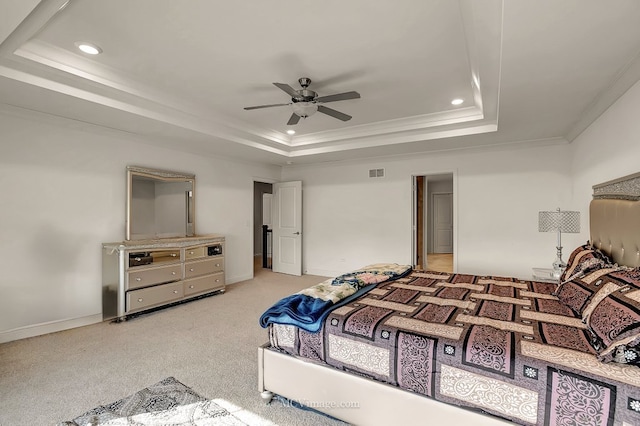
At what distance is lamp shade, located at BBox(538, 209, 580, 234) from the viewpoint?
10.8 feet

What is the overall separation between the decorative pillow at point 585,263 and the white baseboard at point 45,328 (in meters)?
4.88

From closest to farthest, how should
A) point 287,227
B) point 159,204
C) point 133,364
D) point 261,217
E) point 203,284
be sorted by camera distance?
point 133,364
point 159,204
point 203,284
point 287,227
point 261,217

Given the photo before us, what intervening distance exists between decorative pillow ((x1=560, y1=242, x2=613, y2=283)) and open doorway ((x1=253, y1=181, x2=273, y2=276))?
20.8 feet

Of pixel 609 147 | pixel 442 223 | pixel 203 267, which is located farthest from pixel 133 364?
pixel 442 223

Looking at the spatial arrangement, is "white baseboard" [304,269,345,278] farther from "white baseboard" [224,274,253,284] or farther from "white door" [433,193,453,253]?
"white door" [433,193,453,253]

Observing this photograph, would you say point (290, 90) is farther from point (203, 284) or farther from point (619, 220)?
point (203, 284)

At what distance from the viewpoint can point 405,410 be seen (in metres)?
1.59

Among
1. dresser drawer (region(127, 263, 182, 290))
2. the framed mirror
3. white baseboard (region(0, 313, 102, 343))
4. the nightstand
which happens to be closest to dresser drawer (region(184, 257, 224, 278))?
dresser drawer (region(127, 263, 182, 290))

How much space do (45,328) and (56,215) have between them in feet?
4.05

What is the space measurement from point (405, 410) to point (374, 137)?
3.77m

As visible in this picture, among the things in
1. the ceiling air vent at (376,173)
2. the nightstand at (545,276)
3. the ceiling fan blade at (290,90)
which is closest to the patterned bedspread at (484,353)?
the nightstand at (545,276)

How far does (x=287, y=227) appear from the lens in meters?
6.43

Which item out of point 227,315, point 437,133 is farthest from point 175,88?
point 437,133

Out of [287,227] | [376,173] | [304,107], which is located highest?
[304,107]
